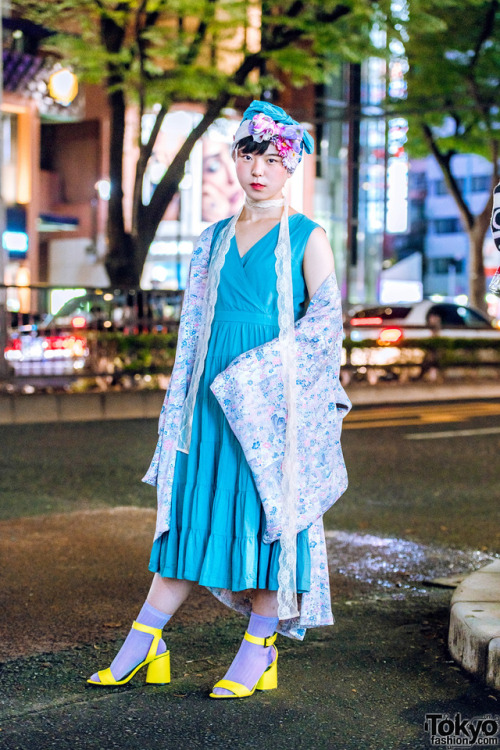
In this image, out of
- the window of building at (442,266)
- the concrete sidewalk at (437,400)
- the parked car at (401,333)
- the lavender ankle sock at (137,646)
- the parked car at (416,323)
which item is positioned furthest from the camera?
the window of building at (442,266)

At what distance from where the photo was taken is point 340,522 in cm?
653

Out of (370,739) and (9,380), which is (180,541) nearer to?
(370,739)

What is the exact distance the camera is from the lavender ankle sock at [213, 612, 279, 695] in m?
3.35

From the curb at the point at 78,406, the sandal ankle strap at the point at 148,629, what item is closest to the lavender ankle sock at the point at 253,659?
the sandal ankle strap at the point at 148,629

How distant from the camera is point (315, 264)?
342 cm

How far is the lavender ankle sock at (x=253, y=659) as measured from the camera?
132 inches

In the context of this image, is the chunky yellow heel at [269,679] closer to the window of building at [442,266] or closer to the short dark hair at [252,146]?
the short dark hair at [252,146]

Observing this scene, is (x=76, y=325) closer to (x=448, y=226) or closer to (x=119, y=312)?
(x=119, y=312)

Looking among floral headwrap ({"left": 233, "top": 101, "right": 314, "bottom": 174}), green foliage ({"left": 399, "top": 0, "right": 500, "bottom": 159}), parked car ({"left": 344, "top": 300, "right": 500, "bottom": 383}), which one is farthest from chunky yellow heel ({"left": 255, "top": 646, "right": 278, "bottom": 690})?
green foliage ({"left": 399, "top": 0, "right": 500, "bottom": 159})

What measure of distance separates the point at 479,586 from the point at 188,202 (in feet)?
107

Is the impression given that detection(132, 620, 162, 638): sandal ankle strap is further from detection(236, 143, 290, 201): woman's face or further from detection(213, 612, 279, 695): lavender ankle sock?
detection(236, 143, 290, 201): woman's face

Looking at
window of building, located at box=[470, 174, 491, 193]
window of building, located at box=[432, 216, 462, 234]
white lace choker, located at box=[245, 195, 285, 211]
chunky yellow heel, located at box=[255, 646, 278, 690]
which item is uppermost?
window of building, located at box=[470, 174, 491, 193]

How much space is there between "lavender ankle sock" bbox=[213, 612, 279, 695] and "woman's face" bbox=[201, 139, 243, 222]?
32461 mm

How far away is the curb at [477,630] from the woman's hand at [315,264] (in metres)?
1.30
